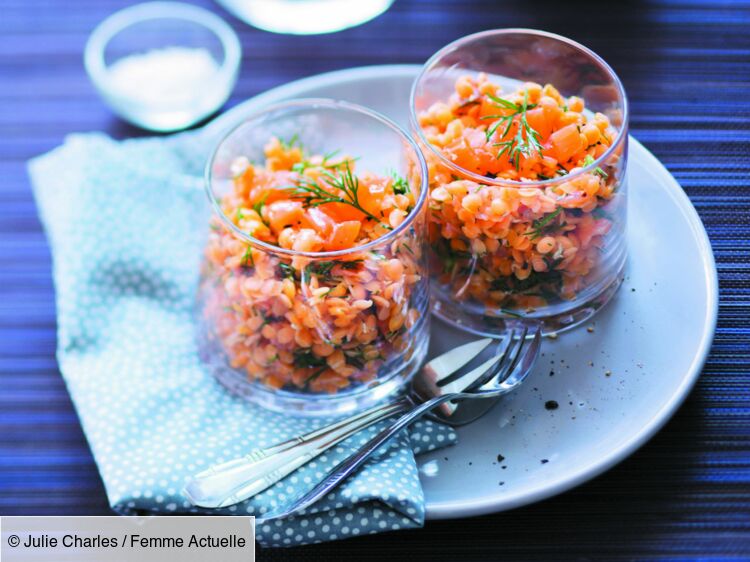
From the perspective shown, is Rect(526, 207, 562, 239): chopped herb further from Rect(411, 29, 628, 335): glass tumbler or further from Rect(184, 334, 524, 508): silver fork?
Rect(184, 334, 524, 508): silver fork

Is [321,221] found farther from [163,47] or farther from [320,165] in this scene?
[163,47]

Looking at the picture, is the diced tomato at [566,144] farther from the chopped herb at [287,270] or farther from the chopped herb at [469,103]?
the chopped herb at [287,270]

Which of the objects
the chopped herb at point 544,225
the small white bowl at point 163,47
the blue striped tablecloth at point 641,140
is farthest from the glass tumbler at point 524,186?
the small white bowl at point 163,47

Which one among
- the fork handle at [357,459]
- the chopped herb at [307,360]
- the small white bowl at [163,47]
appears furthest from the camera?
the small white bowl at [163,47]

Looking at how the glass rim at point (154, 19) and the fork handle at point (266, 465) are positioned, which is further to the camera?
the glass rim at point (154, 19)

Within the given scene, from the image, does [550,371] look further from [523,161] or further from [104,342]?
[104,342]

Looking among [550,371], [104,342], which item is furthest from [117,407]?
[550,371]

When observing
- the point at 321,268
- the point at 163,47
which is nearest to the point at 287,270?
the point at 321,268
